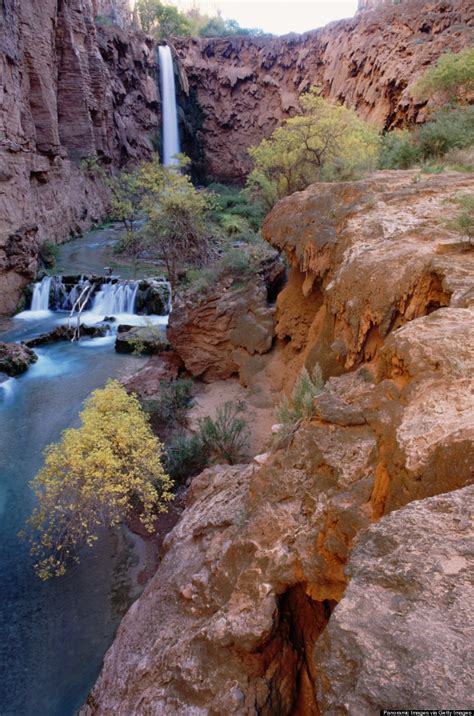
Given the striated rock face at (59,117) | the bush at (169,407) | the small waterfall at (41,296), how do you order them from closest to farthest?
1. the bush at (169,407)
2. the striated rock face at (59,117)
3. the small waterfall at (41,296)

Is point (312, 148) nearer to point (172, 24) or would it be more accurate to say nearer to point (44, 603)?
point (44, 603)

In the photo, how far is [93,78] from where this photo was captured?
26469mm

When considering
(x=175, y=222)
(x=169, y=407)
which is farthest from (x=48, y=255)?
(x=169, y=407)

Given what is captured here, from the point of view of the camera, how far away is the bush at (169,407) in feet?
32.4

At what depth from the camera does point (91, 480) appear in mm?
6598

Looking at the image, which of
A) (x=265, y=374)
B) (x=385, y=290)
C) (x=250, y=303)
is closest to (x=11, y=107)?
(x=250, y=303)

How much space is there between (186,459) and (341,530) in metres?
5.94

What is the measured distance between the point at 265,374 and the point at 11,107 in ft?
57.9

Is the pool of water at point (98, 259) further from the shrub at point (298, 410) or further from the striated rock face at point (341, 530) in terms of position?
the striated rock face at point (341, 530)

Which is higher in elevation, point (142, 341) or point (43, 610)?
point (142, 341)

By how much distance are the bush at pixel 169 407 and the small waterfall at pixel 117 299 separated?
8634mm

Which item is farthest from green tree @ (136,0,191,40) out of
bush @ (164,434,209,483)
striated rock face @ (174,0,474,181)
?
bush @ (164,434,209,483)

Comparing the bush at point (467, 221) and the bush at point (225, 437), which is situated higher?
the bush at point (467, 221)

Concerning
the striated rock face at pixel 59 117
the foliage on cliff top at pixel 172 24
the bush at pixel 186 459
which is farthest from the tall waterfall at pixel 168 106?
the bush at pixel 186 459
